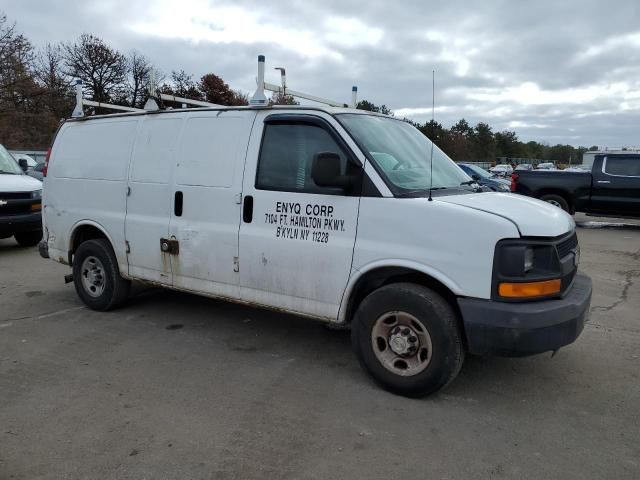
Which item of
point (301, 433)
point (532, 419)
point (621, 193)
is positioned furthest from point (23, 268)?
point (621, 193)

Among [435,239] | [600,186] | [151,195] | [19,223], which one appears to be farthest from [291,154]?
[600,186]

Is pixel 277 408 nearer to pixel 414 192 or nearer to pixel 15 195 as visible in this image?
pixel 414 192

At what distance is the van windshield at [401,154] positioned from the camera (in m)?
3.88

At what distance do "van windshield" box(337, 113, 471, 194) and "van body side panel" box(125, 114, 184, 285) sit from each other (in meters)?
1.82

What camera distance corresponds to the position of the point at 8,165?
987 cm

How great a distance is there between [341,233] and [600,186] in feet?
38.4

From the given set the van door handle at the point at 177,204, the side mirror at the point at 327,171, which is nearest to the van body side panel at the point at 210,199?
the van door handle at the point at 177,204

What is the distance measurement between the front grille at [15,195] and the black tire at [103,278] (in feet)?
13.3

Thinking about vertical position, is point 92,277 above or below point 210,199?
below

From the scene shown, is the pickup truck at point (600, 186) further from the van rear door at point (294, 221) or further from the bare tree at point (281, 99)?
the van rear door at point (294, 221)

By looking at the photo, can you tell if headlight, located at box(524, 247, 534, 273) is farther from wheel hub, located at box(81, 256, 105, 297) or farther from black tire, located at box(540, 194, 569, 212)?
black tire, located at box(540, 194, 569, 212)

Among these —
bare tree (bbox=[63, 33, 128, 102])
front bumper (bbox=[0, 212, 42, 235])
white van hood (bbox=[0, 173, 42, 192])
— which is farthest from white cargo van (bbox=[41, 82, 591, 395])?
bare tree (bbox=[63, 33, 128, 102])

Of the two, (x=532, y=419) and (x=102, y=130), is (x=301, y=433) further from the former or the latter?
(x=102, y=130)

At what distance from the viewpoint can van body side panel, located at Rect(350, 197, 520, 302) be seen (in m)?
3.33
